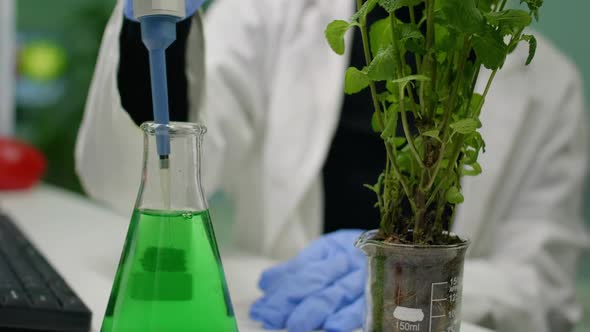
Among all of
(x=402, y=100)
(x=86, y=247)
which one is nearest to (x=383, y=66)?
(x=402, y=100)

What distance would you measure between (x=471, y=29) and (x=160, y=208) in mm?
290

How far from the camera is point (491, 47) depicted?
1.70 ft

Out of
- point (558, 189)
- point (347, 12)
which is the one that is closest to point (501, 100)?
point (558, 189)

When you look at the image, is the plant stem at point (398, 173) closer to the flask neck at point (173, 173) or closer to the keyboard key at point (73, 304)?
the flask neck at point (173, 173)

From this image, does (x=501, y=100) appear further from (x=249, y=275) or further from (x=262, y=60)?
(x=249, y=275)

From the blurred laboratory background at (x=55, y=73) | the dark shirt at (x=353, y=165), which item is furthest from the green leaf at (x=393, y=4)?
the blurred laboratory background at (x=55, y=73)

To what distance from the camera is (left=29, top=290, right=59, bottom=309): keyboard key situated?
71cm

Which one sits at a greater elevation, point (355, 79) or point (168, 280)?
point (355, 79)

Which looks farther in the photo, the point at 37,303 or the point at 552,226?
the point at 552,226

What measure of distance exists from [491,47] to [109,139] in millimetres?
638

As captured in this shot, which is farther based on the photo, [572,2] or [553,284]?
[572,2]

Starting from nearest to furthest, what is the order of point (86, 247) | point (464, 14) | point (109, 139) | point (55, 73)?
point (464, 14)
point (109, 139)
point (86, 247)
point (55, 73)

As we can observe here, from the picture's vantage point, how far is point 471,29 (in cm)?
50

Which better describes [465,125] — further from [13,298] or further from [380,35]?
[13,298]
